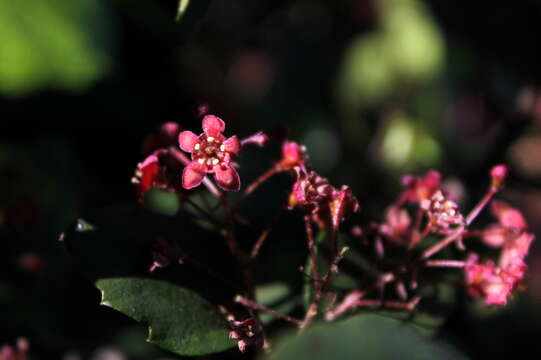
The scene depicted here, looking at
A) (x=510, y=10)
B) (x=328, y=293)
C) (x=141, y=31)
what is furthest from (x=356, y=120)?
(x=328, y=293)

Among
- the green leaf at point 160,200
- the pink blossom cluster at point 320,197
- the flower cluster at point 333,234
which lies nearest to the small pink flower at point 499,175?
the flower cluster at point 333,234

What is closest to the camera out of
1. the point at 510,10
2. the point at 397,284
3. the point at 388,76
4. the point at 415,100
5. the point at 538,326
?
the point at 397,284

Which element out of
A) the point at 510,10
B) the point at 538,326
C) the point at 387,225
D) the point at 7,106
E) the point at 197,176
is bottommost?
the point at 538,326

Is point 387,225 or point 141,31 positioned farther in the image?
point 141,31

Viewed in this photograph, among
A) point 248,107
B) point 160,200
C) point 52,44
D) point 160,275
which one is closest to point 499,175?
point 160,275

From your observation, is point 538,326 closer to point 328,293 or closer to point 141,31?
point 328,293

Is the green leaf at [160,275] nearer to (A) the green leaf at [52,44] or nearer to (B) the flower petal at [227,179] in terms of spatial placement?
(B) the flower petal at [227,179]
